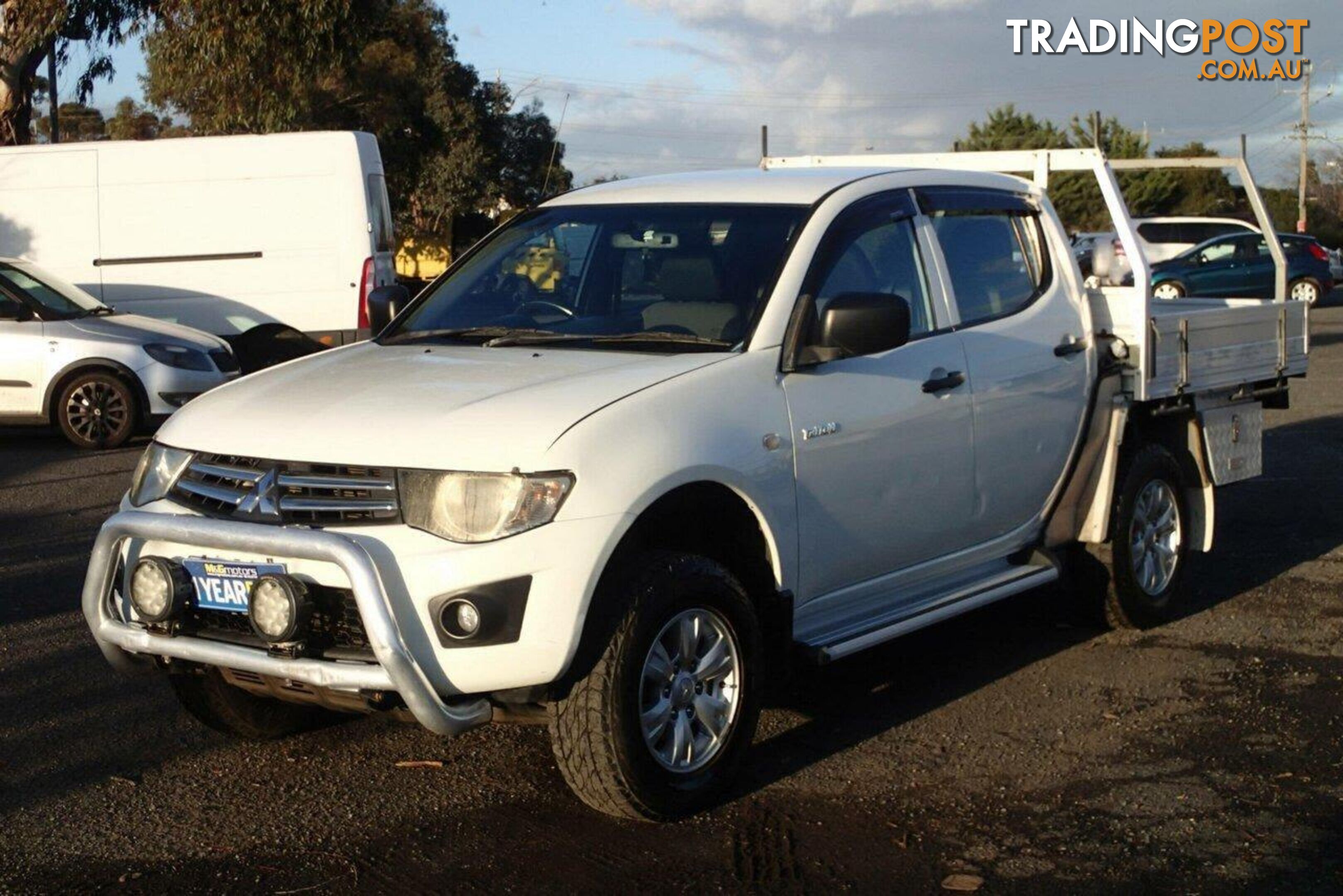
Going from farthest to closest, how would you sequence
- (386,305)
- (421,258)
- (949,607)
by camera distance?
(421,258) < (386,305) < (949,607)

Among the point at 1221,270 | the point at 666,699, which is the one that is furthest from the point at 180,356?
the point at 1221,270

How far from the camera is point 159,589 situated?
15.7 feet

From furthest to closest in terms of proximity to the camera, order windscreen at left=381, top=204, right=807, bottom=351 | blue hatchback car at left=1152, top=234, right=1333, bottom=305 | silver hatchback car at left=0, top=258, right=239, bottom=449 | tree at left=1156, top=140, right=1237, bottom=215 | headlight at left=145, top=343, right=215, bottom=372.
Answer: tree at left=1156, top=140, right=1237, bottom=215 < blue hatchback car at left=1152, top=234, right=1333, bottom=305 < headlight at left=145, top=343, right=215, bottom=372 < silver hatchback car at left=0, top=258, right=239, bottom=449 < windscreen at left=381, top=204, right=807, bottom=351

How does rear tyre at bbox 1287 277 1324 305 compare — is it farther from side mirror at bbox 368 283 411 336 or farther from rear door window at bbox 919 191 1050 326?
side mirror at bbox 368 283 411 336

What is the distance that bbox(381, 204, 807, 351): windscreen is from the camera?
5.55m

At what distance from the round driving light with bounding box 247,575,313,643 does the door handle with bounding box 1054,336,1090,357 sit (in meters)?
3.40

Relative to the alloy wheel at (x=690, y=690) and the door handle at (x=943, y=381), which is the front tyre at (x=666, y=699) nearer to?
the alloy wheel at (x=690, y=690)

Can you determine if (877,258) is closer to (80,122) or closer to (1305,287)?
(1305,287)

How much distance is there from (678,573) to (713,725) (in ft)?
1.76

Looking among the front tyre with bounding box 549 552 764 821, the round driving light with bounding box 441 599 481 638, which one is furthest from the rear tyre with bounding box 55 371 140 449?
the round driving light with bounding box 441 599 481 638

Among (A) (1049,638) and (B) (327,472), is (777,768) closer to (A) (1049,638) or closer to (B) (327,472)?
(B) (327,472)

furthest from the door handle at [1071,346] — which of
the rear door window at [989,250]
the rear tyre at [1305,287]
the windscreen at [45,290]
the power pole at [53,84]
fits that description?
the rear tyre at [1305,287]

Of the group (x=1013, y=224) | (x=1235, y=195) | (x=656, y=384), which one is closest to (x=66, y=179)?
(x=1013, y=224)

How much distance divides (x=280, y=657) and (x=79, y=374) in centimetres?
1002
